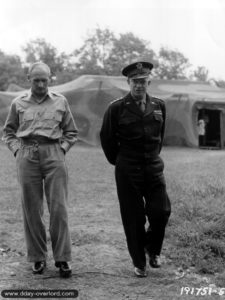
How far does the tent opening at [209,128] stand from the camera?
21.4 meters

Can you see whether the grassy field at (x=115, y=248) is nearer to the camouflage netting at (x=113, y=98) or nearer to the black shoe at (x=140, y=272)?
the black shoe at (x=140, y=272)

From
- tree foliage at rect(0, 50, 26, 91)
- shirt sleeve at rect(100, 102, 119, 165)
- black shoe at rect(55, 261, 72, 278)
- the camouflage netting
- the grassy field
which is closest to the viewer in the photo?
the grassy field

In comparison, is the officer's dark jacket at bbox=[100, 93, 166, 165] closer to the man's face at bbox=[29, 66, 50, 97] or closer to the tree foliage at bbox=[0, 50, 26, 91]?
the man's face at bbox=[29, 66, 50, 97]

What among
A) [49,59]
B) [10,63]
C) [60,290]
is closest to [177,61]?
[49,59]

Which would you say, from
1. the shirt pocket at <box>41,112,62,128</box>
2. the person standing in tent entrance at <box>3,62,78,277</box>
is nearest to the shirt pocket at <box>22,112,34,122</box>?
the person standing in tent entrance at <box>3,62,78,277</box>

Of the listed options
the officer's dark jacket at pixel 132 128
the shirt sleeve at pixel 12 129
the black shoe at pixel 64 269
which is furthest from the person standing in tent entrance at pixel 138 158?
the shirt sleeve at pixel 12 129

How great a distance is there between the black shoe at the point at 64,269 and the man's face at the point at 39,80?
1.46 metres

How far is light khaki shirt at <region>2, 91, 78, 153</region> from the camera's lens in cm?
440

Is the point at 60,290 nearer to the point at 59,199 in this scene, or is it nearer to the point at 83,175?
the point at 59,199

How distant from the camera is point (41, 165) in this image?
4410mm

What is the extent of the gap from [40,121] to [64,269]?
1.27 metres

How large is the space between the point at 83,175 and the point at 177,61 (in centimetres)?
4211

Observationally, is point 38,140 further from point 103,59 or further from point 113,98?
point 103,59

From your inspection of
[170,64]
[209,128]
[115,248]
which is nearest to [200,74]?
[170,64]
